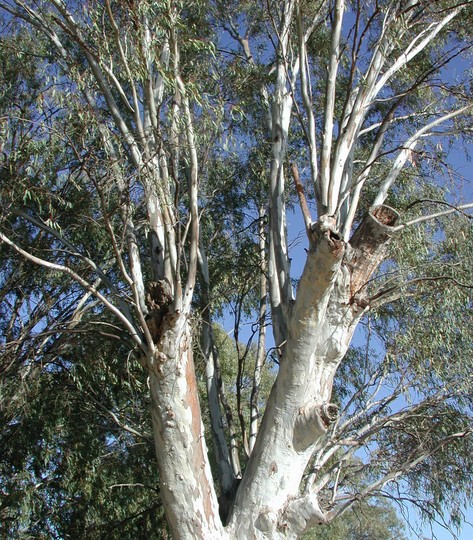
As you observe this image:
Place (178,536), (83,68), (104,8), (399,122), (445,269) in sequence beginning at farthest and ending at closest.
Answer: (399,122), (445,269), (83,68), (104,8), (178,536)

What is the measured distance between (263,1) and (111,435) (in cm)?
465

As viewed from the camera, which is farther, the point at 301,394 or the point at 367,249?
the point at 367,249

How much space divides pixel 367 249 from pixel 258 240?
282 cm

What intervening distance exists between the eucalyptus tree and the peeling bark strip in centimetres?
1

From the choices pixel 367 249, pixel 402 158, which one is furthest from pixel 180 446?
pixel 402 158

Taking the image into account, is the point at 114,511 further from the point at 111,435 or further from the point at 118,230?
the point at 118,230

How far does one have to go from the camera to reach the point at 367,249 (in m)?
4.67

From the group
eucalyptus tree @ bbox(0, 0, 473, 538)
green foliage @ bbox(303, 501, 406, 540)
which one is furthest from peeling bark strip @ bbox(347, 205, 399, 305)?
green foliage @ bbox(303, 501, 406, 540)

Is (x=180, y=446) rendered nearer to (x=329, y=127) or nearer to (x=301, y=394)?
(x=301, y=394)

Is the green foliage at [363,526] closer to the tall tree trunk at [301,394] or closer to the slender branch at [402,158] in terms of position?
the tall tree trunk at [301,394]

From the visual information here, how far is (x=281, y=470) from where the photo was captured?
427cm

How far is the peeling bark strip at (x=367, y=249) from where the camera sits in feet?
15.2

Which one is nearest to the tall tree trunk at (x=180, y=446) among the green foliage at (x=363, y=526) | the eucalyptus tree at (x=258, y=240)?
the eucalyptus tree at (x=258, y=240)

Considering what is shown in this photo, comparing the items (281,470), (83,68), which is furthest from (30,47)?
(281,470)
